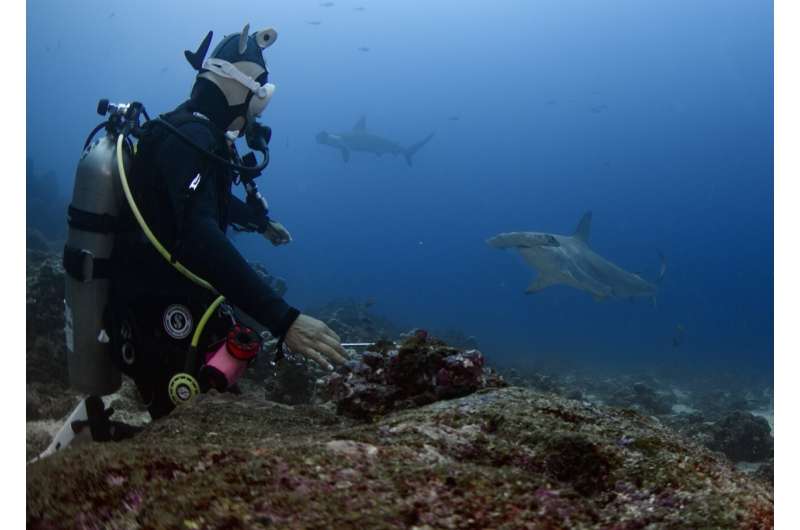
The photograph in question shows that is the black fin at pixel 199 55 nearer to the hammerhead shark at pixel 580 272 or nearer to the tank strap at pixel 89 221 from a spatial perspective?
the tank strap at pixel 89 221

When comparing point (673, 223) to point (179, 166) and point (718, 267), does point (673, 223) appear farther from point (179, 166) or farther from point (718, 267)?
point (179, 166)

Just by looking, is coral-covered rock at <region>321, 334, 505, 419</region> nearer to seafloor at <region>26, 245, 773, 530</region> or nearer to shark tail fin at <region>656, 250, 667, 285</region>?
seafloor at <region>26, 245, 773, 530</region>

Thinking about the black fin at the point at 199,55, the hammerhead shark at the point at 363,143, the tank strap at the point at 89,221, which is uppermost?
the hammerhead shark at the point at 363,143

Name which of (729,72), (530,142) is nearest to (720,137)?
(729,72)

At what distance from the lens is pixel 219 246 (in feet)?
10.7

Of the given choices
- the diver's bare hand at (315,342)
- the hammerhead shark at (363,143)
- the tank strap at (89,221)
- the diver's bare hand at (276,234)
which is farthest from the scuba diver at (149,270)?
the hammerhead shark at (363,143)

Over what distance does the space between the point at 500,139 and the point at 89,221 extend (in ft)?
439

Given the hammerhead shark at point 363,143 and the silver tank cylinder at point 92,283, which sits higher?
the hammerhead shark at point 363,143

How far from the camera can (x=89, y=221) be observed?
11.8 feet

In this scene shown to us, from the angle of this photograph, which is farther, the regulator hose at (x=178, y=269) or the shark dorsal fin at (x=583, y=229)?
the shark dorsal fin at (x=583, y=229)

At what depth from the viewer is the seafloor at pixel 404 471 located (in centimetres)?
159

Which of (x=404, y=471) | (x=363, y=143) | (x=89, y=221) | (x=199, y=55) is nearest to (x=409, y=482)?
(x=404, y=471)

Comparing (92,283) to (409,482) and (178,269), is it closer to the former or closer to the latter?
(178,269)

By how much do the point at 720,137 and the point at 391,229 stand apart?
65.9m
